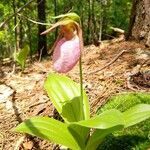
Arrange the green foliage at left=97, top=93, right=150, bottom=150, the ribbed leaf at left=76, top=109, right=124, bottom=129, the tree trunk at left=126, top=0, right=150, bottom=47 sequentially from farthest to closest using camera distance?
the tree trunk at left=126, top=0, right=150, bottom=47, the green foliage at left=97, top=93, right=150, bottom=150, the ribbed leaf at left=76, top=109, right=124, bottom=129

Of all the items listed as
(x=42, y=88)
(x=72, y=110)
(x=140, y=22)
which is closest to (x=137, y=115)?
(x=72, y=110)

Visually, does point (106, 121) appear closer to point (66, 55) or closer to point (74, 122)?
point (74, 122)

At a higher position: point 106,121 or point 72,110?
point 106,121

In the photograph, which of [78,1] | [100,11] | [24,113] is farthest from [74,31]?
[100,11]

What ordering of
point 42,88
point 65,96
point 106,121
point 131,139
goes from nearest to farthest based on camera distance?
1. point 106,121
2. point 131,139
3. point 65,96
4. point 42,88

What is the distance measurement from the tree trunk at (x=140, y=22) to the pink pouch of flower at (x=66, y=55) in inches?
70.9

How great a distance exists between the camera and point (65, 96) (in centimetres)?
200

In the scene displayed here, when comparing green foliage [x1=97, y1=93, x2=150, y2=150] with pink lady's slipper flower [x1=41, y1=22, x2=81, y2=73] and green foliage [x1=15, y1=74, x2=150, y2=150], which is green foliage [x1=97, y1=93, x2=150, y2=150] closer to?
green foliage [x1=15, y1=74, x2=150, y2=150]

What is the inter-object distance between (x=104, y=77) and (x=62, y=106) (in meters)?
0.81

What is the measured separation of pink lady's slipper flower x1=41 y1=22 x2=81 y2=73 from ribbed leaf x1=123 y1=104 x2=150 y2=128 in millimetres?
382

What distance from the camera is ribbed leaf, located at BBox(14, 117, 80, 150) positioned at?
1.65m

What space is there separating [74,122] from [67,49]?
332 mm

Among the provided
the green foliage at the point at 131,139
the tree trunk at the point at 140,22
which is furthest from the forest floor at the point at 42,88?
the green foliage at the point at 131,139

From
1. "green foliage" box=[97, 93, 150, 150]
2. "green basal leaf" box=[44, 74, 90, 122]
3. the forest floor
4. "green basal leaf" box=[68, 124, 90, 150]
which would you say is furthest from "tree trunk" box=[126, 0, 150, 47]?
"green basal leaf" box=[68, 124, 90, 150]
